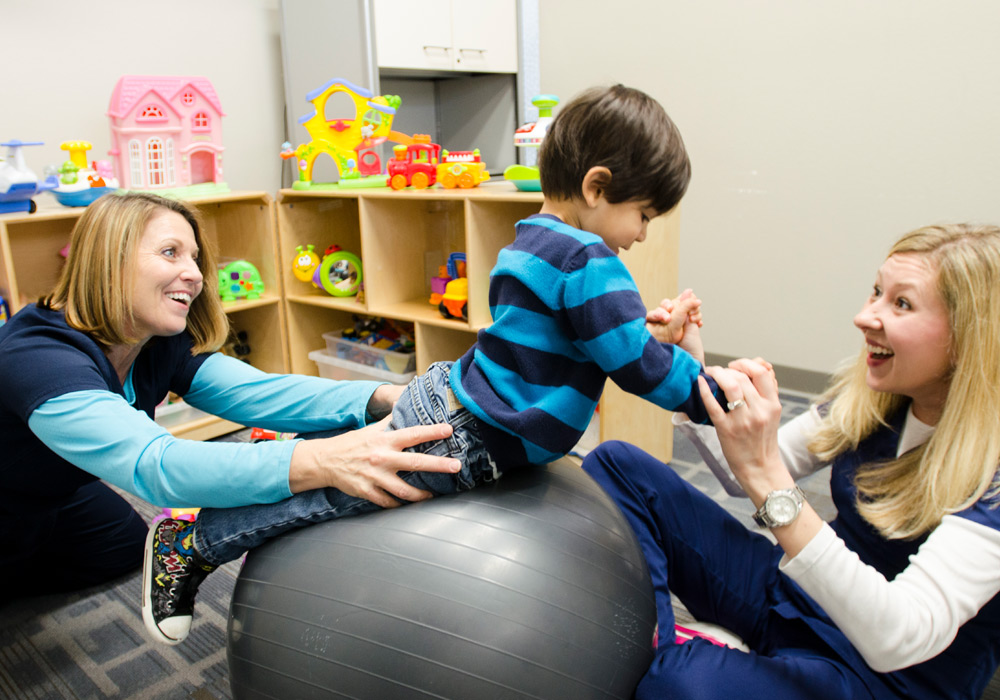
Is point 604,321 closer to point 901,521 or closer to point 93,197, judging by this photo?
point 901,521

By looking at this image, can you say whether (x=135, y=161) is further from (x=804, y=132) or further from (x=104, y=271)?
(x=804, y=132)

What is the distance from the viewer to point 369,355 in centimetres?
300

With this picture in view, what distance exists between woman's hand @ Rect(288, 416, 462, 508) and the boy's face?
413 mm

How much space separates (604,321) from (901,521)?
0.53 m

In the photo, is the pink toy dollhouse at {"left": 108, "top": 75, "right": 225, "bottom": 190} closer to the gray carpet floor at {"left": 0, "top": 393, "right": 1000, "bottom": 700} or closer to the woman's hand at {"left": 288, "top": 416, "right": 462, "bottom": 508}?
the gray carpet floor at {"left": 0, "top": 393, "right": 1000, "bottom": 700}

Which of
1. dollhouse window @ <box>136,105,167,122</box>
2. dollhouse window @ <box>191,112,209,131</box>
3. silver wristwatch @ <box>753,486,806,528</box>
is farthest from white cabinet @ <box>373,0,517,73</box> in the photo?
silver wristwatch @ <box>753,486,806,528</box>

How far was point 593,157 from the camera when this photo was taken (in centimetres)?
124

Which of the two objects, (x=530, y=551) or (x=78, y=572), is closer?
(x=530, y=551)

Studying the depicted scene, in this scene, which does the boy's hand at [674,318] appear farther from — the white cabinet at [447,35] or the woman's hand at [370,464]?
the white cabinet at [447,35]

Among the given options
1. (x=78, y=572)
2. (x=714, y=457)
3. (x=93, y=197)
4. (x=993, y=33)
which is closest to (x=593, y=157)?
(x=714, y=457)

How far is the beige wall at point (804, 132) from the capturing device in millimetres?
2693

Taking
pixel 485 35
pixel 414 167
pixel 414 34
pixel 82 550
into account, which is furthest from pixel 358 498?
pixel 485 35

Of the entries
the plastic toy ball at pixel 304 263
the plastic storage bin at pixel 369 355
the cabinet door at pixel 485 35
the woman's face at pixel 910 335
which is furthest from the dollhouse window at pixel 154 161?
the woman's face at pixel 910 335

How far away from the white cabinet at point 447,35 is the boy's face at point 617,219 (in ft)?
7.37
